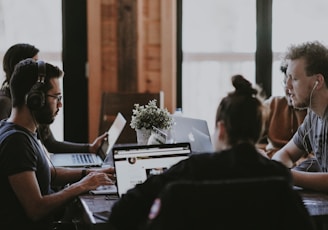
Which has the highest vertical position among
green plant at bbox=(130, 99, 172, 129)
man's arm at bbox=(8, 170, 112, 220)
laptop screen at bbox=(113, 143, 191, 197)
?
green plant at bbox=(130, 99, 172, 129)

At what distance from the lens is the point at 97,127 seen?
4.74m

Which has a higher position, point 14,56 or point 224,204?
point 14,56

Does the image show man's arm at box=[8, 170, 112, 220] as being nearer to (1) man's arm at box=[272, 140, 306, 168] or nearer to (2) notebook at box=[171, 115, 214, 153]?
(2) notebook at box=[171, 115, 214, 153]

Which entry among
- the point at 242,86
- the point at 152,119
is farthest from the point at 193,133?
the point at 242,86

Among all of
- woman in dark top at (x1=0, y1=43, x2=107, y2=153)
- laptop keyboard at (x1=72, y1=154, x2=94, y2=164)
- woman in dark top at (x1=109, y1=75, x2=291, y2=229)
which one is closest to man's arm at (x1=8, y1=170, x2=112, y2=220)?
woman in dark top at (x1=109, y1=75, x2=291, y2=229)

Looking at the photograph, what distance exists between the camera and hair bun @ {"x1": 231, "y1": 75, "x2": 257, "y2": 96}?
A: 5.67 ft

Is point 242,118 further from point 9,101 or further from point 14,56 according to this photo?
point 14,56

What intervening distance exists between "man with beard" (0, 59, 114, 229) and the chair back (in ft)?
2.53

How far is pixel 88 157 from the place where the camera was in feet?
11.2

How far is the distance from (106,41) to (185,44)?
26.7 inches

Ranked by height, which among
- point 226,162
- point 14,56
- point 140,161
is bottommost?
point 140,161

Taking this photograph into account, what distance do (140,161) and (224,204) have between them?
0.79 meters

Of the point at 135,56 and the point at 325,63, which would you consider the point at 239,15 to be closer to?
the point at 135,56

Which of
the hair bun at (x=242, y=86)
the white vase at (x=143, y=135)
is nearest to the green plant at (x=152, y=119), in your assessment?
the white vase at (x=143, y=135)
